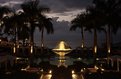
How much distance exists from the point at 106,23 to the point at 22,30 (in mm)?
16530

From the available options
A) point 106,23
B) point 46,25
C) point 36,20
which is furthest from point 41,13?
point 106,23

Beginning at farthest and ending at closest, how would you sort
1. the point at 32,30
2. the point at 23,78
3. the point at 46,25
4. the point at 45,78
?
1. the point at 46,25
2. the point at 32,30
3. the point at 45,78
4. the point at 23,78

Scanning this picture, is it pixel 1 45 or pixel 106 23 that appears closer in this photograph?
pixel 106 23

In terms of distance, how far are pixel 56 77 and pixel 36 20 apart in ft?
93.0

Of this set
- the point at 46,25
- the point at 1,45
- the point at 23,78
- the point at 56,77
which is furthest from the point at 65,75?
the point at 1,45

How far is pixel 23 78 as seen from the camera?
27.2 meters

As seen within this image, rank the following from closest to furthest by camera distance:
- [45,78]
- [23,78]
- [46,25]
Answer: [23,78]
[45,78]
[46,25]

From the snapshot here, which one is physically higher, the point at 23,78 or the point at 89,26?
the point at 89,26

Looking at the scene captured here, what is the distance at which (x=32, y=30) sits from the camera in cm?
5531

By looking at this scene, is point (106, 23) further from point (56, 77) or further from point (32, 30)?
point (56, 77)

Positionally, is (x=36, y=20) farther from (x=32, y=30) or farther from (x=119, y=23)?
(x=119, y=23)

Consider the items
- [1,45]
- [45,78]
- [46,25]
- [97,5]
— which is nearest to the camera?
[45,78]

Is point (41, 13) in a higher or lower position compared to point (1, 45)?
higher

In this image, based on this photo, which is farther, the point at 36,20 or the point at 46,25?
the point at 46,25
